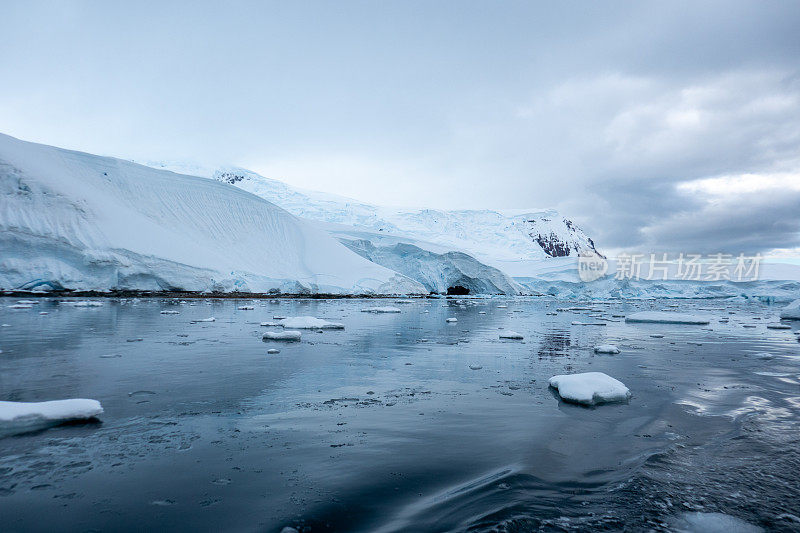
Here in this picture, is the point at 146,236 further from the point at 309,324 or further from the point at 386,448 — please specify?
the point at 386,448

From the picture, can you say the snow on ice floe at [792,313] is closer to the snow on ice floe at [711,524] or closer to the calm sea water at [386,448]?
the calm sea water at [386,448]

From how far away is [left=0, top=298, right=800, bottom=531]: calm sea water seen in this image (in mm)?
2105

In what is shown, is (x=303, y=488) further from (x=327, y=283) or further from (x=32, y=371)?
(x=327, y=283)

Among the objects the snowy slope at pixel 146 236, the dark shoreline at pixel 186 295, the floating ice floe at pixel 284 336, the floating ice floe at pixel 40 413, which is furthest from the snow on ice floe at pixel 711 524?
the dark shoreline at pixel 186 295

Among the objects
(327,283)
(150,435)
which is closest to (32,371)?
(150,435)

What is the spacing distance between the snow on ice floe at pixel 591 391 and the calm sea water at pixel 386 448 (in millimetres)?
129

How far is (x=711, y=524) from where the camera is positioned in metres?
2.04

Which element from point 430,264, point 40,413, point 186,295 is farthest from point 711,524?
point 430,264

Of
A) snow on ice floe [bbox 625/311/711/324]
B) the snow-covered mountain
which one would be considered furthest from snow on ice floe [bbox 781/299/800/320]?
the snow-covered mountain

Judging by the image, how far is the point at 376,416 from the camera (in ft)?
12.4

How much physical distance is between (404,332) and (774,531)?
917 centimetres

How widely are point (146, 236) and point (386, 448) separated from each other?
28.5 meters

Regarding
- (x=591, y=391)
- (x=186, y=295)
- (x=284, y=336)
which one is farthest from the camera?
(x=186, y=295)

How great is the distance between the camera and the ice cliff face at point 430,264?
136ft
